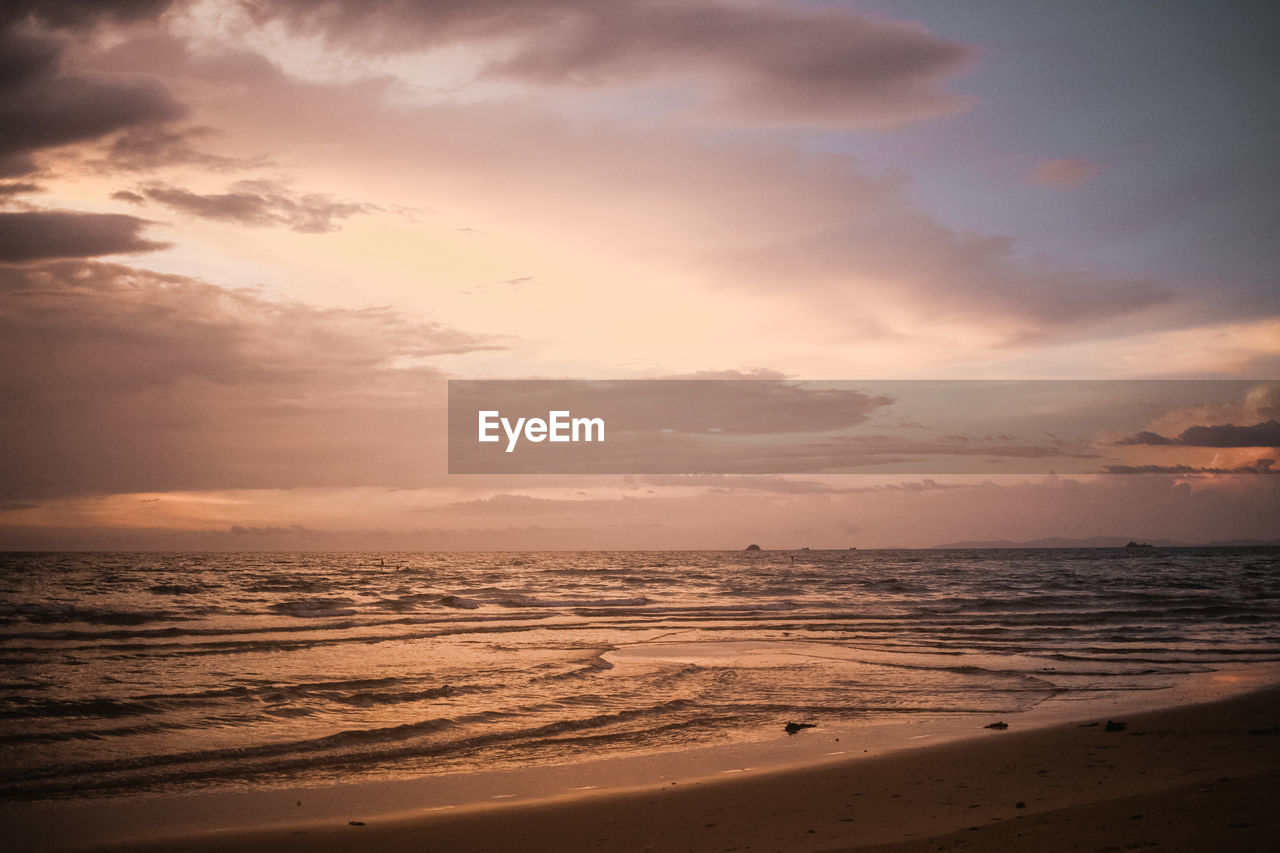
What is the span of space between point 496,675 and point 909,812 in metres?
13.9

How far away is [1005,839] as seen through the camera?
7699 millimetres

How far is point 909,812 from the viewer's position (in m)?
9.34

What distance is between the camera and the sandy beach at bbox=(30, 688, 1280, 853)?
7.81 m

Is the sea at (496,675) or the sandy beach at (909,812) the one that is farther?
the sea at (496,675)

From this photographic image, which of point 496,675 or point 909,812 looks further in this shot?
point 496,675

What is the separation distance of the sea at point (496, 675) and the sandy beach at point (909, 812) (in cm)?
274

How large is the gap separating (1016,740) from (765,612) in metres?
31.0

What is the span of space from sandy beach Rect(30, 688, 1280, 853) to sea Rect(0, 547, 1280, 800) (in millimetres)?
2745

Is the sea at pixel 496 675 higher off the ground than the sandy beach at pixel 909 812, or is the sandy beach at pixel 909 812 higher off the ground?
the sandy beach at pixel 909 812

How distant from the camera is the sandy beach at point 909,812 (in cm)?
781

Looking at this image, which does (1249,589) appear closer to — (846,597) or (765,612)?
(846,597)

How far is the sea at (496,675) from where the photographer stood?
13398 mm

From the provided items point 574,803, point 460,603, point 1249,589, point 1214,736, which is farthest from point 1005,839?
point 1249,589

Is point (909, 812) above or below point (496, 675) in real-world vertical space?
above
